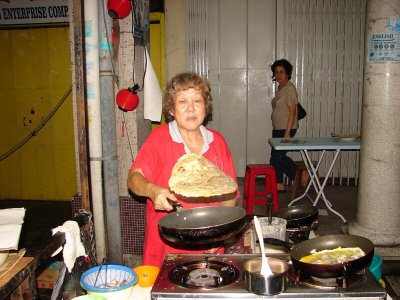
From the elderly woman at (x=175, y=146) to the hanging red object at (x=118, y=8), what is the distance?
1807mm

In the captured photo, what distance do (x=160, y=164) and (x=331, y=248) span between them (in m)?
1.21

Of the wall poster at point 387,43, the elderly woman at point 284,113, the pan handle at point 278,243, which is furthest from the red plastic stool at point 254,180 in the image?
the pan handle at point 278,243

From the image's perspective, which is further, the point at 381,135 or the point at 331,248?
the point at 381,135

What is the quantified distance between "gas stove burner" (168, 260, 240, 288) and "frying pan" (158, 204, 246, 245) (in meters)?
0.16

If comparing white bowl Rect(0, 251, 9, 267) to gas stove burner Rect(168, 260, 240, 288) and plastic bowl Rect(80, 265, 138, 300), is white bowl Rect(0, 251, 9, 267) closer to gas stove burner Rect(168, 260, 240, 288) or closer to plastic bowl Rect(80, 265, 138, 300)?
plastic bowl Rect(80, 265, 138, 300)

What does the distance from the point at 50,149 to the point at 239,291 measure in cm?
662

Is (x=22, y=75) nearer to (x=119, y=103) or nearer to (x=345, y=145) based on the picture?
(x=119, y=103)

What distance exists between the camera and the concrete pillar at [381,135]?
470 centimetres

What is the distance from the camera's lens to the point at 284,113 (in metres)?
7.50

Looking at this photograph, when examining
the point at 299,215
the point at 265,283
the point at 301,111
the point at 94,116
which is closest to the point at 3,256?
the point at 265,283

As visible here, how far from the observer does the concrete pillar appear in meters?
4.70

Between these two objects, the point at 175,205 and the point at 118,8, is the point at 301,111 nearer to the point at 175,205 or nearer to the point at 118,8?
the point at 118,8

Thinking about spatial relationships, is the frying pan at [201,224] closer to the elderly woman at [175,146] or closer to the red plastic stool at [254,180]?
the elderly woman at [175,146]

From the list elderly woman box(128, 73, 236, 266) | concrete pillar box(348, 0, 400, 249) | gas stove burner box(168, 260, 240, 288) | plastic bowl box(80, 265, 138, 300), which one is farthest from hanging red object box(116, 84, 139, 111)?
concrete pillar box(348, 0, 400, 249)
